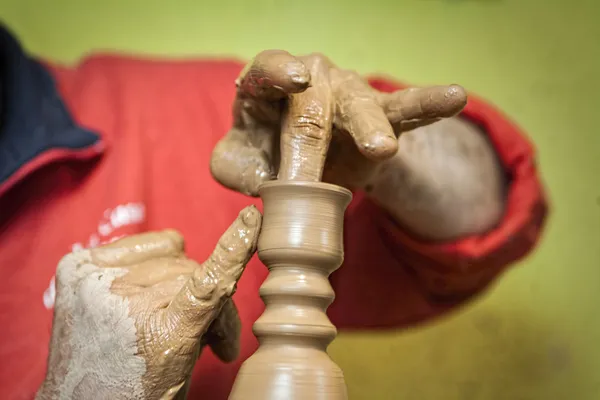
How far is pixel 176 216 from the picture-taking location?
861mm

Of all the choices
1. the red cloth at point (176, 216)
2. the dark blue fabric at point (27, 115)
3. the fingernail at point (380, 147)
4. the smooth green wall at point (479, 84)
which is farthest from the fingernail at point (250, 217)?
the smooth green wall at point (479, 84)

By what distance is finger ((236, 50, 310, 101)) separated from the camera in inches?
19.6

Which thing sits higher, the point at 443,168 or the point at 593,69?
the point at 593,69

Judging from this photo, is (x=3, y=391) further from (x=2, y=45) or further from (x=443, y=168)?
(x=443, y=168)

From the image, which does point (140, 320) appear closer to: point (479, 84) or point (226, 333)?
point (226, 333)

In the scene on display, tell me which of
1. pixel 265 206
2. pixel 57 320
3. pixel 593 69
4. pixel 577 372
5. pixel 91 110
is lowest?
pixel 577 372

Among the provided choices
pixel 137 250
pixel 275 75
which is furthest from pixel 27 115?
pixel 275 75

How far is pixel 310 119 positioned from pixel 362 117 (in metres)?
0.05

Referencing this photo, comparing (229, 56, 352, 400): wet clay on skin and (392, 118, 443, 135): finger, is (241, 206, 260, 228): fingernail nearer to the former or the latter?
(229, 56, 352, 400): wet clay on skin

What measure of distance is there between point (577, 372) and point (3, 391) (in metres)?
0.88

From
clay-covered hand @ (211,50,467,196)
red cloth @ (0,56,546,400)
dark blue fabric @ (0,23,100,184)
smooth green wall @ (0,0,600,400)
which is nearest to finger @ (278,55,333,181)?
clay-covered hand @ (211,50,467,196)

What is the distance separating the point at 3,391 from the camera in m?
0.71

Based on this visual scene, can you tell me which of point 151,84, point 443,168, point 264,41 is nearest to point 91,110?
point 151,84

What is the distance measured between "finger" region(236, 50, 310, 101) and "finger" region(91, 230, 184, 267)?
0.53ft
